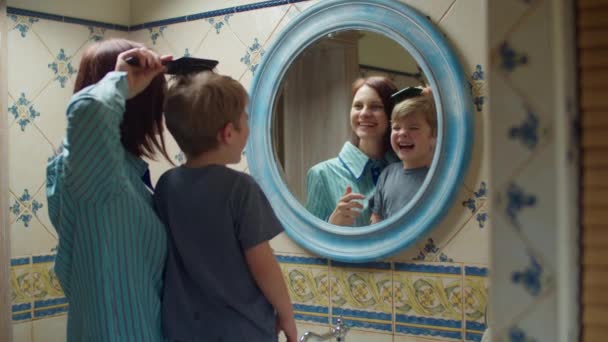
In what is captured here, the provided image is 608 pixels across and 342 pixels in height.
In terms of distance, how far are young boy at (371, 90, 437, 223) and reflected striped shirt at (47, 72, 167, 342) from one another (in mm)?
728

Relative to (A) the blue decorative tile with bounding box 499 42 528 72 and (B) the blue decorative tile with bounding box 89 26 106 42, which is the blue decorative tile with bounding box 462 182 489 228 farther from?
(B) the blue decorative tile with bounding box 89 26 106 42

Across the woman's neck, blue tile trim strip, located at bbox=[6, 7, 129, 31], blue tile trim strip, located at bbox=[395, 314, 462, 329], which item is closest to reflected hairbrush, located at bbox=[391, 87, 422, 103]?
the woman's neck

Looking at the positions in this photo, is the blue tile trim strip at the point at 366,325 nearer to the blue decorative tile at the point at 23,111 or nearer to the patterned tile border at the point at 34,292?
the patterned tile border at the point at 34,292

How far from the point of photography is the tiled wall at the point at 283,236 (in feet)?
5.41

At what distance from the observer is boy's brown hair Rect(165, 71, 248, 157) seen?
46.8 inches

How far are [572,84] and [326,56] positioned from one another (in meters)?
1.39

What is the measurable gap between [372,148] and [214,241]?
71 centimetres

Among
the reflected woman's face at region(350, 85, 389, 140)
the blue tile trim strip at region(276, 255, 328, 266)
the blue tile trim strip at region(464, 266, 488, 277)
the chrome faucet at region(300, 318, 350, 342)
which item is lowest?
the chrome faucet at region(300, 318, 350, 342)

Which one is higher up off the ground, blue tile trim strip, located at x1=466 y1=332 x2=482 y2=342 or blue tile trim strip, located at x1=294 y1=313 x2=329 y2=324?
blue tile trim strip, located at x1=466 y1=332 x2=482 y2=342

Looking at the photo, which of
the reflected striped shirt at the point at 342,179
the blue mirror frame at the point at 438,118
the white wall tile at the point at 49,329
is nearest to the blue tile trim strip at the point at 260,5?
the blue mirror frame at the point at 438,118

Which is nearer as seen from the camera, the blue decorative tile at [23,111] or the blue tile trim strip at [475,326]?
the blue tile trim strip at [475,326]

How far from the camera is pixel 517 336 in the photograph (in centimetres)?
51

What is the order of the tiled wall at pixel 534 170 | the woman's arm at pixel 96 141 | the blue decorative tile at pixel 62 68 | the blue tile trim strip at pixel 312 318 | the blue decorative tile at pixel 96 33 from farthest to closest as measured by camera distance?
the blue decorative tile at pixel 96 33
the blue decorative tile at pixel 62 68
the blue tile trim strip at pixel 312 318
the woman's arm at pixel 96 141
the tiled wall at pixel 534 170

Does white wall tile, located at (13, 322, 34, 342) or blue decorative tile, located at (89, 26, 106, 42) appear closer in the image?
white wall tile, located at (13, 322, 34, 342)
